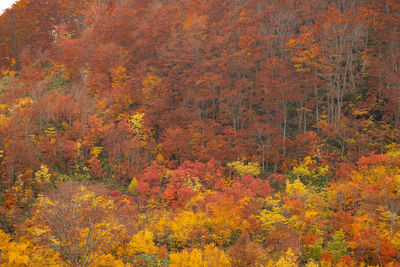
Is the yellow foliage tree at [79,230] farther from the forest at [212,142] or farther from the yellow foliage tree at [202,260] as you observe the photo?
the yellow foliage tree at [202,260]

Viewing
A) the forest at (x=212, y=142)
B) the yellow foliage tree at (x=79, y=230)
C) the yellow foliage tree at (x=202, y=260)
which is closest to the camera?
the yellow foliage tree at (x=79, y=230)

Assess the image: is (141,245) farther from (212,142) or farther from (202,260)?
(212,142)

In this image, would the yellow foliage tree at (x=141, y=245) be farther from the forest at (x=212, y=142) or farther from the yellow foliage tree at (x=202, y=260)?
the yellow foliage tree at (x=202, y=260)

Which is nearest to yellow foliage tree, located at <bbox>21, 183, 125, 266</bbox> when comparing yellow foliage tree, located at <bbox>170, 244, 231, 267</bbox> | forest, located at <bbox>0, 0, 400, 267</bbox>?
forest, located at <bbox>0, 0, 400, 267</bbox>

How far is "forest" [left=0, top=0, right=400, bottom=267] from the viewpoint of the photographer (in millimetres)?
22594

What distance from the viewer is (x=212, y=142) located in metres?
36.2

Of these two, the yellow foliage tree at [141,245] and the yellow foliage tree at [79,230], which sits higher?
the yellow foliage tree at [79,230]

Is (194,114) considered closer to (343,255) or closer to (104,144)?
(104,144)

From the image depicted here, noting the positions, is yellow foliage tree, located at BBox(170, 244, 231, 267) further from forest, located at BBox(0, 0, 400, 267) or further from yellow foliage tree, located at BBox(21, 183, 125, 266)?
yellow foliage tree, located at BBox(21, 183, 125, 266)

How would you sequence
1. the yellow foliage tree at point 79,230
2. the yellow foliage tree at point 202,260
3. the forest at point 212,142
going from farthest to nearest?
the forest at point 212,142 → the yellow foliage tree at point 202,260 → the yellow foliage tree at point 79,230

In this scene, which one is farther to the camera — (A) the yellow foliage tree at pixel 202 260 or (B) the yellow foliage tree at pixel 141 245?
(B) the yellow foliage tree at pixel 141 245

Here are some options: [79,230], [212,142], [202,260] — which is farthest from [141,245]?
[212,142]

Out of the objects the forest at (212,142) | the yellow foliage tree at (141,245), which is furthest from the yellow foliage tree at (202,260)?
the yellow foliage tree at (141,245)

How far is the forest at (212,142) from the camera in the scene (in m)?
22.6
